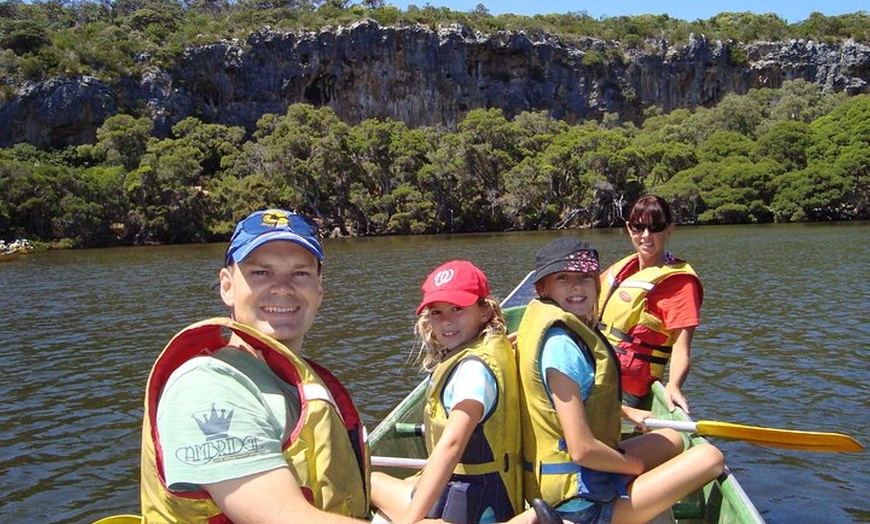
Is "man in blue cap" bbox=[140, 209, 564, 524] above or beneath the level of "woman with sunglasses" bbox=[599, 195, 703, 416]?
above

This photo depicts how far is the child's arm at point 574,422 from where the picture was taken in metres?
3.33

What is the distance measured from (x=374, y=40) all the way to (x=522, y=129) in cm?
2665

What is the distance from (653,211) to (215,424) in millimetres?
4067

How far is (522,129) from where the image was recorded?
69000 mm

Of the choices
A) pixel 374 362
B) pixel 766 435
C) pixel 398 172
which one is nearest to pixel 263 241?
pixel 766 435

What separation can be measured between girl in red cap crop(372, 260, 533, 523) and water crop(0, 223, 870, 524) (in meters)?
4.26

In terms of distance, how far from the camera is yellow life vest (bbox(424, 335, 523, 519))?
3459 millimetres

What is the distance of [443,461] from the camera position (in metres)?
3.23

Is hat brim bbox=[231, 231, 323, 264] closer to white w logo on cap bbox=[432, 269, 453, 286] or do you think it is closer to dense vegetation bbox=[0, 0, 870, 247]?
white w logo on cap bbox=[432, 269, 453, 286]

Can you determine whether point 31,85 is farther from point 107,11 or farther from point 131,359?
point 131,359

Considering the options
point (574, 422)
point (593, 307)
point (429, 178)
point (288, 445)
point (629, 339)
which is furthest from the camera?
point (429, 178)

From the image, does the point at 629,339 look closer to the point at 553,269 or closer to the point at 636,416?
the point at 636,416

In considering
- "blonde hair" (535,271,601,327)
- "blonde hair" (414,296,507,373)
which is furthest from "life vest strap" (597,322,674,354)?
"blonde hair" (414,296,507,373)

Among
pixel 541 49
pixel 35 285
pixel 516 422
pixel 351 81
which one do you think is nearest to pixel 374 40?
pixel 351 81
